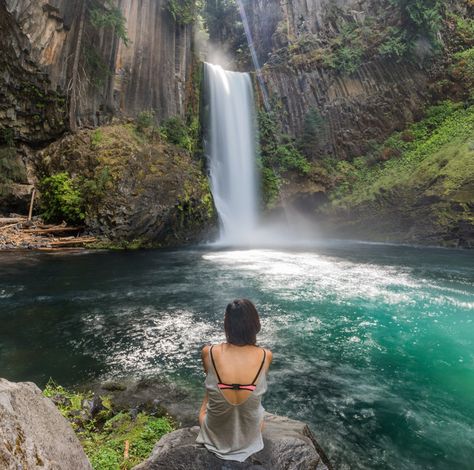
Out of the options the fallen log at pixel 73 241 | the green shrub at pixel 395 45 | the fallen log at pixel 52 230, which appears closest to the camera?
the fallen log at pixel 73 241

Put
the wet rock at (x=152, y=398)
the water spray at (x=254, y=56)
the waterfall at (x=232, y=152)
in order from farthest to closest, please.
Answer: the water spray at (x=254, y=56)
the waterfall at (x=232, y=152)
the wet rock at (x=152, y=398)

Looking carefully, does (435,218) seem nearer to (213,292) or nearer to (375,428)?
(213,292)

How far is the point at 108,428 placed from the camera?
13.3 feet

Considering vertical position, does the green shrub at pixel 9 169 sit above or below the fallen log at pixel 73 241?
above

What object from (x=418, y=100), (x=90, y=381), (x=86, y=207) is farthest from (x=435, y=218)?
(x=90, y=381)

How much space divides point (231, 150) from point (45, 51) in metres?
12.5

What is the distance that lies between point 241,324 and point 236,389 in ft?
1.41

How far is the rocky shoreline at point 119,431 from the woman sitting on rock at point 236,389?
10cm

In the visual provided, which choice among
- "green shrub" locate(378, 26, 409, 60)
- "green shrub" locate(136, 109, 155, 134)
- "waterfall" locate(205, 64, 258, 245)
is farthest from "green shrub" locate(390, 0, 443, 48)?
"green shrub" locate(136, 109, 155, 134)

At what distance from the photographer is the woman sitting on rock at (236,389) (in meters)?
2.40

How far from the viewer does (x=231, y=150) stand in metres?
25.7

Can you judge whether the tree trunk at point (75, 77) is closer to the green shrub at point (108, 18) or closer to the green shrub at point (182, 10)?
the green shrub at point (108, 18)

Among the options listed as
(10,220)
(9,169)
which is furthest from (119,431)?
(9,169)

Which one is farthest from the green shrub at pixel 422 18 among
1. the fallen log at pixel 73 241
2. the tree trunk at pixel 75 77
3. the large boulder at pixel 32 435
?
the large boulder at pixel 32 435
